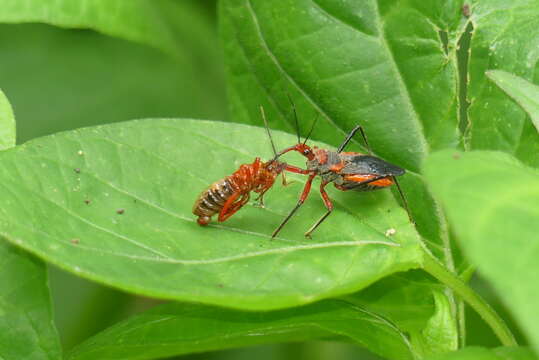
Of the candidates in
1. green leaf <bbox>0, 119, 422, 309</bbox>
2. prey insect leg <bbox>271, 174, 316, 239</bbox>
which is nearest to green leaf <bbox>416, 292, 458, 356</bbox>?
green leaf <bbox>0, 119, 422, 309</bbox>

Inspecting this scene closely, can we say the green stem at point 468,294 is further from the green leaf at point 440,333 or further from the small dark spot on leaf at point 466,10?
the small dark spot on leaf at point 466,10

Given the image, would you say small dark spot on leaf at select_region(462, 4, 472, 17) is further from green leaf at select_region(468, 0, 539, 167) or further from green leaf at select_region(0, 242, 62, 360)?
green leaf at select_region(0, 242, 62, 360)

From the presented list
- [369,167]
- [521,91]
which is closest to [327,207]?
[369,167]

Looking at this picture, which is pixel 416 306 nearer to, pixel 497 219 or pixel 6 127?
pixel 497 219

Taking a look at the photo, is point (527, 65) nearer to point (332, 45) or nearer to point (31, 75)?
point (332, 45)

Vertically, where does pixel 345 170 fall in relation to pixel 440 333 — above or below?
above

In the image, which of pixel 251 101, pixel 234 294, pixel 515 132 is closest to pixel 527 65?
pixel 515 132

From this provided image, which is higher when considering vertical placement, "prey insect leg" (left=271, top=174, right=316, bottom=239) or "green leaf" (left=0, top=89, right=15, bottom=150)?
"green leaf" (left=0, top=89, right=15, bottom=150)
